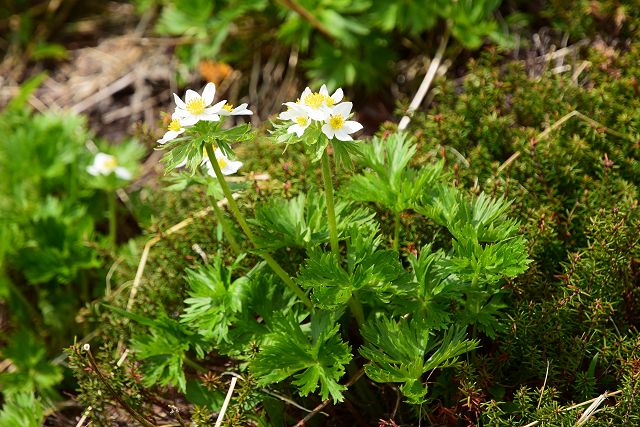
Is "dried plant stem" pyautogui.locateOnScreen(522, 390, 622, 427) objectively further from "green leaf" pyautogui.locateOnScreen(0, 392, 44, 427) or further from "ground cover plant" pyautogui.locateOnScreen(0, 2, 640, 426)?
"green leaf" pyautogui.locateOnScreen(0, 392, 44, 427)

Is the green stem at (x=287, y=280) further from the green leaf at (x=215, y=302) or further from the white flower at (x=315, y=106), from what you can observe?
the white flower at (x=315, y=106)

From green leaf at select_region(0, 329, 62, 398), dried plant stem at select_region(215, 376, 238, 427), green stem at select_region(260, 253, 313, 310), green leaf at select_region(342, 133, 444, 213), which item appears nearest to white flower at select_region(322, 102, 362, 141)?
green leaf at select_region(342, 133, 444, 213)

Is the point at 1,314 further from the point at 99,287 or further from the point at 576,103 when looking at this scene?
the point at 576,103

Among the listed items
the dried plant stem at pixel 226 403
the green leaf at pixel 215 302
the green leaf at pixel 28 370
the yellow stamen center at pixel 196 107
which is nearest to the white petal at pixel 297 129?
the yellow stamen center at pixel 196 107

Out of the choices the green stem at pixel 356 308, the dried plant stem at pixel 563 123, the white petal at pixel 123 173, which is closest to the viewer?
the green stem at pixel 356 308

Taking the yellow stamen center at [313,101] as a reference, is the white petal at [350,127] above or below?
below

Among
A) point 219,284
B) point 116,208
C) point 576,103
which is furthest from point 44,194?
point 576,103
